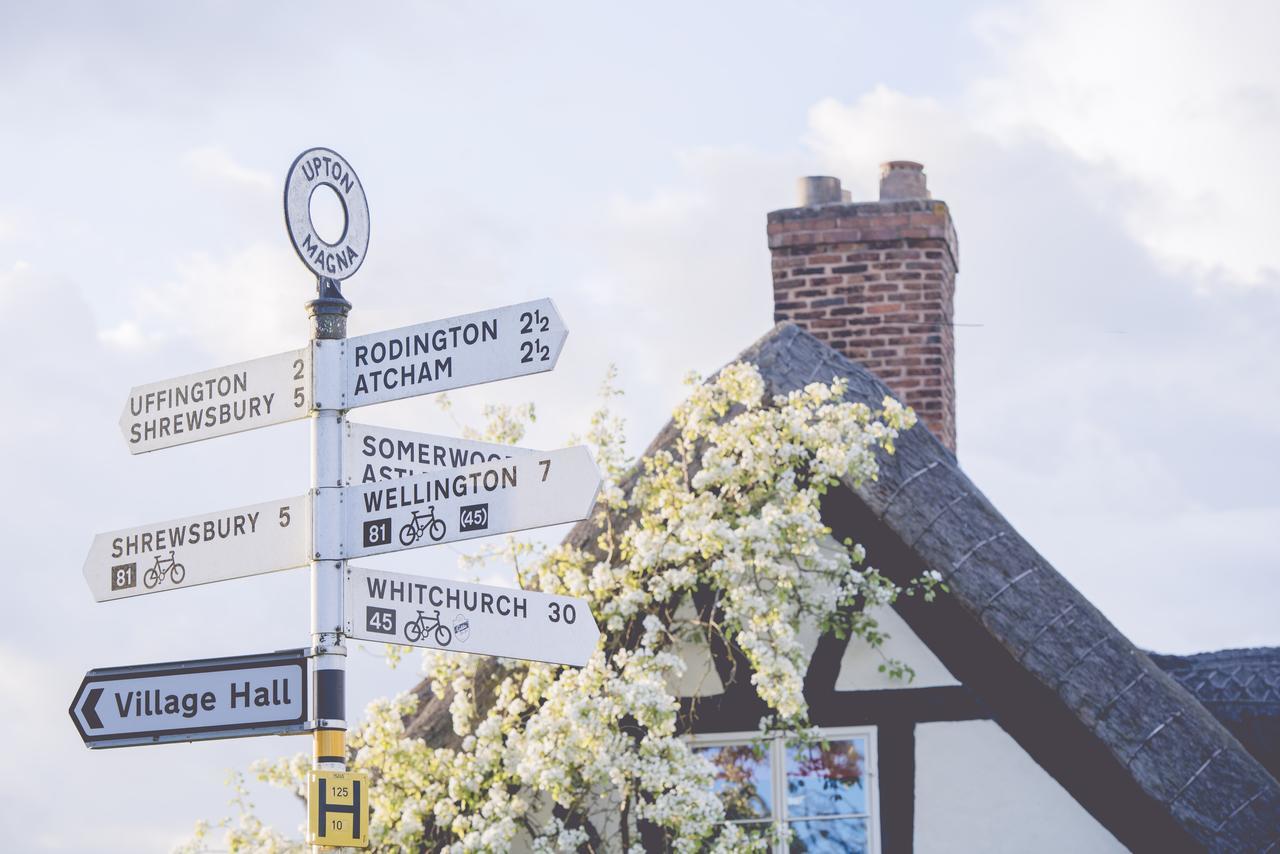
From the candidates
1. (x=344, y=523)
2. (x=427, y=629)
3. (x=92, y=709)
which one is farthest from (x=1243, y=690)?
(x=92, y=709)

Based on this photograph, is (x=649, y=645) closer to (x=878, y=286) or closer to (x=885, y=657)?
(x=885, y=657)

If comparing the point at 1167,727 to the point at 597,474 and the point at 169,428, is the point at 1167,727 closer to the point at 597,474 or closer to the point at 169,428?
the point at 597,474

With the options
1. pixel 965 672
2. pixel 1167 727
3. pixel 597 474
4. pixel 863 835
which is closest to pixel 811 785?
pixel 863 835

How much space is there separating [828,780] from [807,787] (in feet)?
0.39

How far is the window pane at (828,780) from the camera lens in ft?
29.8

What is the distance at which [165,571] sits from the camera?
5.63 m

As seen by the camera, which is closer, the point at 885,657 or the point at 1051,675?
the point at 1051,675

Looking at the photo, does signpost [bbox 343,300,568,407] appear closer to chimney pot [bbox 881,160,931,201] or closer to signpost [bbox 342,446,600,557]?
signpost [bbox 342,446,600,557]

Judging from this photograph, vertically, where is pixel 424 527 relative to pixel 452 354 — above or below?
below

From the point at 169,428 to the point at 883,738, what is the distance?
15.3ft

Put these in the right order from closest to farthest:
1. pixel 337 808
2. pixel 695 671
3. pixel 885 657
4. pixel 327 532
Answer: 1. pixel 337 808
2. pixel 327 532
3. pixel 885 657
4. pixel 695 671

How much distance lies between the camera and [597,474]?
5199 millimetres

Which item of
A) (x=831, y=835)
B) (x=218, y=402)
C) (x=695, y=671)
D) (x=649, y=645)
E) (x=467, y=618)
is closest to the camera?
(x=467, y=618)

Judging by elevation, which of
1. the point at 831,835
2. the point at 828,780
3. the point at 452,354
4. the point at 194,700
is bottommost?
the point at 831,835
